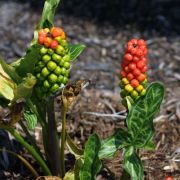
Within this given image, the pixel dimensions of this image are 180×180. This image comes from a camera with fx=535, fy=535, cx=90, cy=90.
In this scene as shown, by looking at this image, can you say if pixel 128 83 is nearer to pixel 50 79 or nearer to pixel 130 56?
pixel 130 56

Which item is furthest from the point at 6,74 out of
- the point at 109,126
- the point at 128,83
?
the point at 109,126

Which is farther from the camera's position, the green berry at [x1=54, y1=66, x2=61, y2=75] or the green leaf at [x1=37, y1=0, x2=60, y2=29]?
the green leaf at [x1=37, y1=0, x2=60, y2=29]

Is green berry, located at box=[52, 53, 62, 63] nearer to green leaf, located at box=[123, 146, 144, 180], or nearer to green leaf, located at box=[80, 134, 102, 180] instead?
green leaf, located at box=[80, 134, 102, 180]

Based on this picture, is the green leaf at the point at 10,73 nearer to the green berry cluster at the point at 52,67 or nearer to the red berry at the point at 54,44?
the green berry cluster at the point at 52,67

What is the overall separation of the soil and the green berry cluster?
350 millimetres

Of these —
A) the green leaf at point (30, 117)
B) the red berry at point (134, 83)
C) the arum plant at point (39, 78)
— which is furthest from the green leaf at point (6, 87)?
the red berry at point (134, 83)

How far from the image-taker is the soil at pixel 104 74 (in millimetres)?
2756

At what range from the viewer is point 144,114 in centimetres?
210

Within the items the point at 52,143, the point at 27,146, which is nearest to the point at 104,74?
the point at 52,143

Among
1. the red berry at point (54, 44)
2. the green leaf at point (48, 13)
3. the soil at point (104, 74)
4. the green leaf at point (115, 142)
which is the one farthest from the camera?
the soil at point (104, 74)

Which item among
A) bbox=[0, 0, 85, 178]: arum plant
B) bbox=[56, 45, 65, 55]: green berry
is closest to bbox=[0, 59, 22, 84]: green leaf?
bbox=[0, 0, 85, 178]: arum plant

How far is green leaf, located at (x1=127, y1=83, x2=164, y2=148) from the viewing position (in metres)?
2.07

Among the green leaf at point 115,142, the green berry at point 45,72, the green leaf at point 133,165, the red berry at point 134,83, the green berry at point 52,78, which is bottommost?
the green leaf at point 133,165

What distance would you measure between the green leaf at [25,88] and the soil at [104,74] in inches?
16.4
